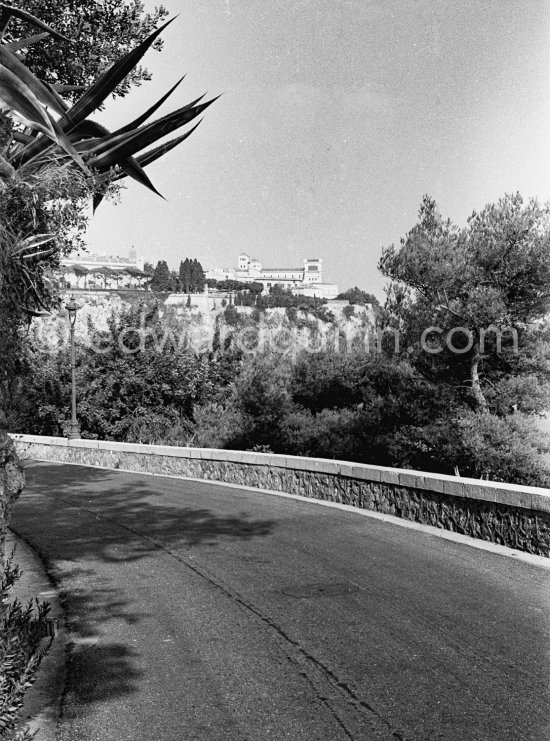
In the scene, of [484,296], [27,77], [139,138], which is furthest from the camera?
[484,296]

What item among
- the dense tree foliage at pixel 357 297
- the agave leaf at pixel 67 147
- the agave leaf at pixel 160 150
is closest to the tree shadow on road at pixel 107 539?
the agave leaf at pixel 67 147

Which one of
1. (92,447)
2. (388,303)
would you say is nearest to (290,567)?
(388,303)

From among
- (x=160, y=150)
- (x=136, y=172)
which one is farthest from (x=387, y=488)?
(x=136, y=172)

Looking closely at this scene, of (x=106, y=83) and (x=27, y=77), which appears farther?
(x=106, y=83)

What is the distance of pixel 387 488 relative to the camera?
11117mm

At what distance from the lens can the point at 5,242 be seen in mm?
3646

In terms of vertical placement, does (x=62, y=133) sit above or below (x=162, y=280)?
below

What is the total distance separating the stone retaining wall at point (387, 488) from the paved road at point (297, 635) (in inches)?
20.9

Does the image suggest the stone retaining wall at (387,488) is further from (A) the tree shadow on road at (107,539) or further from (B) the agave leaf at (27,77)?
(B) the agave leaf at (27,77)

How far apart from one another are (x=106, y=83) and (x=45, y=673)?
4.32 m

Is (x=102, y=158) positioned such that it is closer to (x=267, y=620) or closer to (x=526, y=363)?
(x=267, y=620)

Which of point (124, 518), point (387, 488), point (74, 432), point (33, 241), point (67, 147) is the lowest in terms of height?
point (124, 518)

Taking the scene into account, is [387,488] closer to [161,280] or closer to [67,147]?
[67,147]

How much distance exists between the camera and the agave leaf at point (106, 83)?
5066 mm
